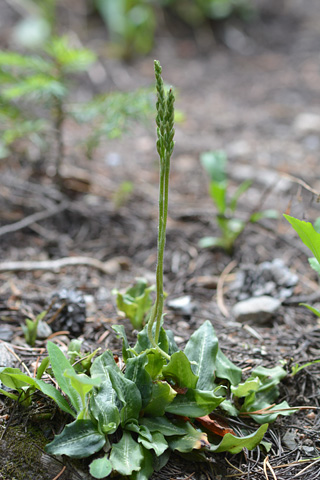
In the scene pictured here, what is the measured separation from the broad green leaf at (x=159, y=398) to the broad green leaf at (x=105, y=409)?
0.38 feet

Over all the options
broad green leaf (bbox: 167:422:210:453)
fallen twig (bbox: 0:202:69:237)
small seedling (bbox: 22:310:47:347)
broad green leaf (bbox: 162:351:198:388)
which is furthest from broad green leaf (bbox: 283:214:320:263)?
fallen twig (bbox: 0:202:69:237)

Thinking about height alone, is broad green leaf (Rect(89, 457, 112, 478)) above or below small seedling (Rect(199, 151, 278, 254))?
below

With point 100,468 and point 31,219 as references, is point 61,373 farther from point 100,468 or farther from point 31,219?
point 31,219

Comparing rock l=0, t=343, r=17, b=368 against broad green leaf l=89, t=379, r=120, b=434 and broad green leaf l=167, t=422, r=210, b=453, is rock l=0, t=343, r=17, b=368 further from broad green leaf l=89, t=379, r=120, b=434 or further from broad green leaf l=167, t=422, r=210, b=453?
broad green leaf l=167, t=422, r=210, b=453

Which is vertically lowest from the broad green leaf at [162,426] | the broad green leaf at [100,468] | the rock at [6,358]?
the rock at [6,358]

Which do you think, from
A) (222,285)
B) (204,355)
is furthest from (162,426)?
(222,285)

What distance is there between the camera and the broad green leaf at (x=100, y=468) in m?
1.23

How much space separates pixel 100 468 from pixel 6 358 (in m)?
0.65

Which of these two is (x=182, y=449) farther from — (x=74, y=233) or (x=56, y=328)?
(x=74, y=233)

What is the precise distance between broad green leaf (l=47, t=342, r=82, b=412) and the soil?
20 cm

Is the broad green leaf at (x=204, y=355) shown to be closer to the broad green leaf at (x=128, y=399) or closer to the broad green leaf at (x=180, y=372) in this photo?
the broad green leaf at (x=180, y=372)

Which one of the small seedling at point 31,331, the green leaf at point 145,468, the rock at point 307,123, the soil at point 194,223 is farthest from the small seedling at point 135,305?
the rock at point 307,123

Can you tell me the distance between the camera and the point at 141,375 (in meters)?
1.44

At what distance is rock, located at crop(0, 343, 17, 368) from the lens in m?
1.67
